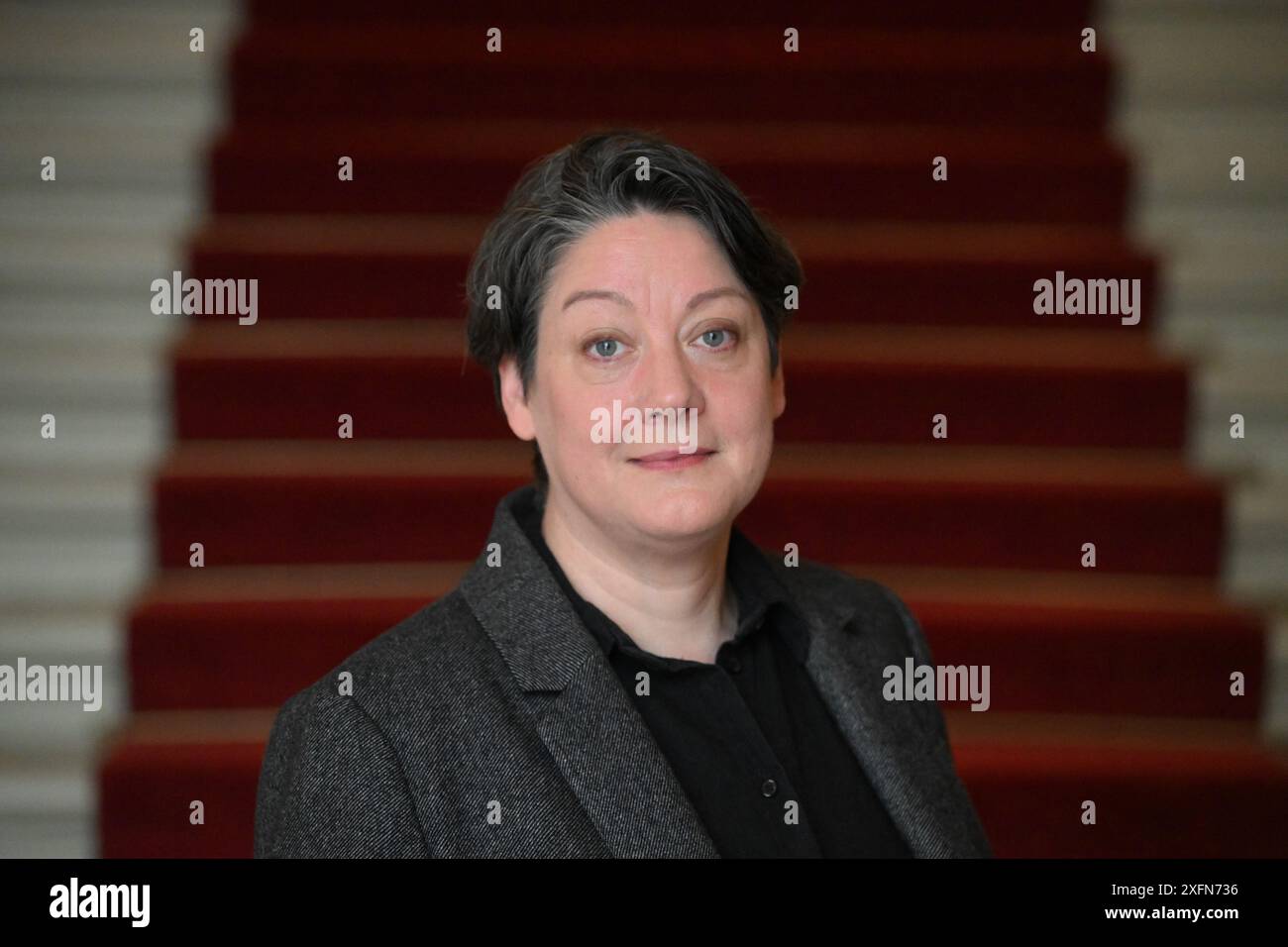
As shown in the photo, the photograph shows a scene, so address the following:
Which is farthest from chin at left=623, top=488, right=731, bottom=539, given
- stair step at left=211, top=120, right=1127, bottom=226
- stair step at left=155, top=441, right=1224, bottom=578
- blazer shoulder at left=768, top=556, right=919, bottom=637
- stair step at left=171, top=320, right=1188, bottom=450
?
stair step at left=211, top=120, right=1127, bottom=226

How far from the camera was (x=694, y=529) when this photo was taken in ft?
3.85

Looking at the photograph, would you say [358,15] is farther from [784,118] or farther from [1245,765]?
[1245,765]

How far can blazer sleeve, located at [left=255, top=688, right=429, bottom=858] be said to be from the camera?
106cm

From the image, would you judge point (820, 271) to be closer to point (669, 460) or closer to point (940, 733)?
point (940, 733)

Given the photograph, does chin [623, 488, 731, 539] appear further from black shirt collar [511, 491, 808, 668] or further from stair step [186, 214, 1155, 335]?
stair step [186, 214, 1155, 335]

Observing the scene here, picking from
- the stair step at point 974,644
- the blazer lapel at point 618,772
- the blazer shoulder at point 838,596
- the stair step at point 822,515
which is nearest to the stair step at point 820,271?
the stair step at point 822,515

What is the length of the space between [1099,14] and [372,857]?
3078 mm

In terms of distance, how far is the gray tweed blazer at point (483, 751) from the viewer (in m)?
1.08

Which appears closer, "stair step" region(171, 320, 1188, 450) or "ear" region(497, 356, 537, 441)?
"ear" region(497, 356, 537, 441)

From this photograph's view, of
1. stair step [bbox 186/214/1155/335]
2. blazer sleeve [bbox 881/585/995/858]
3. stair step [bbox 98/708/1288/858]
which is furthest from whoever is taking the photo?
stair step [bbox 186/214/1155/335]

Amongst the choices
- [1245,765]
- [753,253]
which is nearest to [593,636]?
[753,253]

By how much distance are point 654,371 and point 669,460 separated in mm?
85
